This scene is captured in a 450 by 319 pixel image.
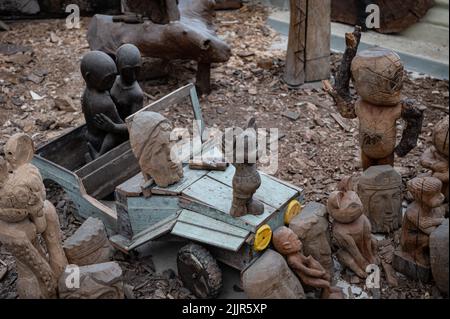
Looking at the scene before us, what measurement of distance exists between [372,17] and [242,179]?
429cm

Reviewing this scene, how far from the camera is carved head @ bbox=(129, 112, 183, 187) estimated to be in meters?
3.60

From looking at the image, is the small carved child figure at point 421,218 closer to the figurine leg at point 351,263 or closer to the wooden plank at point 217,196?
the figurine leg at point 351,263

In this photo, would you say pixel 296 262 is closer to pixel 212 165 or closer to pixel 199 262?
pixel 199 262

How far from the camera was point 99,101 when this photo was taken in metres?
4.30

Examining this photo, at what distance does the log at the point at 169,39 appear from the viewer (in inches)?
227

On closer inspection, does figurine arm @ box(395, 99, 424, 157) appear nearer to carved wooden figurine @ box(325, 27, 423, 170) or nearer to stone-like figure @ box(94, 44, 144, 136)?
carved wooden figurine @ box(325, 27, 423, 170)

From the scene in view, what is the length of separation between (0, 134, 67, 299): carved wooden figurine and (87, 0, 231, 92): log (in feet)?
9.54

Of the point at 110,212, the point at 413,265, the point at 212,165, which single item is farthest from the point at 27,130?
the point at 413,265

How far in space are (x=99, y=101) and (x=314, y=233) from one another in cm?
196

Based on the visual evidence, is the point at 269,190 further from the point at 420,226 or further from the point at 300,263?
the point at 420,226

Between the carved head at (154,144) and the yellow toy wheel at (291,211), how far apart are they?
815 millimetres

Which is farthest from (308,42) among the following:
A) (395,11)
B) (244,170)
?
(244,170)

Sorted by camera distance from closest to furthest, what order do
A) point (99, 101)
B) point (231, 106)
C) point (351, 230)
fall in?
point (351, 230), point (99, 101), point (231, 106)
